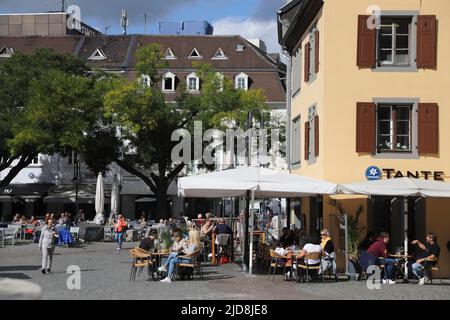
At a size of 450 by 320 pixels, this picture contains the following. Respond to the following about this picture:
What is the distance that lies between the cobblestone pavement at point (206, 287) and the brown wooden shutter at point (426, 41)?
21.1 ft

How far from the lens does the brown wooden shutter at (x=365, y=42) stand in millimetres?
23281

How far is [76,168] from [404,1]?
40.8m

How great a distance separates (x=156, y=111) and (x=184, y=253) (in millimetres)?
29540

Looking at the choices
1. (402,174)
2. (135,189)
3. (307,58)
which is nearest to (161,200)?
(135,189)

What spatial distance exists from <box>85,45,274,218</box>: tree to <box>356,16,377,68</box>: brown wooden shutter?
24699 mm

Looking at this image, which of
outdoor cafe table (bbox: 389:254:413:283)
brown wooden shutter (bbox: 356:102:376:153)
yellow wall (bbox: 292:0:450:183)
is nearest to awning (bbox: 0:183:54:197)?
yellow wall (bbox: 292:0:450:183)

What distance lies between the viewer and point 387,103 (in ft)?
77.0

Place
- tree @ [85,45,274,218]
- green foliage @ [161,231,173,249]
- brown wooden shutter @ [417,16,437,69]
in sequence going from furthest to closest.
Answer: tree @ [85,45,274,218], brown wooden shutter @ [417,16,437,69], green foliage @ [161,231,173,249]

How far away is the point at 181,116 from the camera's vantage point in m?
51.9

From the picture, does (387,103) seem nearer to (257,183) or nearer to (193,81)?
(257,183)

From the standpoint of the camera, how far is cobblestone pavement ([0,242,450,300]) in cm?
1631

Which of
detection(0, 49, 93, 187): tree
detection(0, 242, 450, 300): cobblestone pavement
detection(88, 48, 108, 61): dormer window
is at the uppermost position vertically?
detection(88, 48, 108, 61): dormer window

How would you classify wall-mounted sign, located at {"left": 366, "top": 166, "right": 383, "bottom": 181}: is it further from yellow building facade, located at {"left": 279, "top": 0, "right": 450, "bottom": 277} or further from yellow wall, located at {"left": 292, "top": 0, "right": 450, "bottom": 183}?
yellow wall, located at {"left": 292, "top": 0, "right": 450, "bottom": 183}
